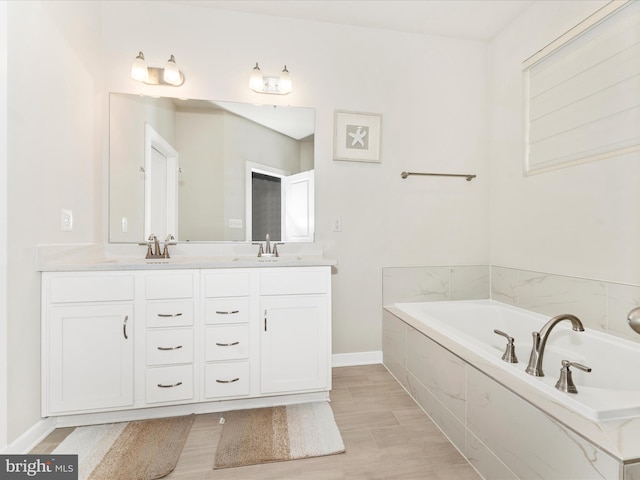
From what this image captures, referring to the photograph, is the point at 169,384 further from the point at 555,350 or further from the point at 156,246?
the point at 555,350

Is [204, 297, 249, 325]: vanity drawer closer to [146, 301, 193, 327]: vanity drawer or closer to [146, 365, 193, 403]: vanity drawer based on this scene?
[146, 301, 193, 327]: vanity drawer

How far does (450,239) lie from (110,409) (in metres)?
2.61

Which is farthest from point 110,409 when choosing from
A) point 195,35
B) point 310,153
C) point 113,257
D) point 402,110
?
point 402,110

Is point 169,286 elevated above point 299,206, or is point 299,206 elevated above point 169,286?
point 299,206

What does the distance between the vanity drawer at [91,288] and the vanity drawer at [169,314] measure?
0.44ft

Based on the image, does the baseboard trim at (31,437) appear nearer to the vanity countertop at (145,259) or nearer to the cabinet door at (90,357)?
the cabinet door at (90,357)

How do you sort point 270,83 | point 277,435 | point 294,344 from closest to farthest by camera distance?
point 277,435, point 294,344, point 270,83

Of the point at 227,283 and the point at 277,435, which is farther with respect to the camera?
the point at 227,283

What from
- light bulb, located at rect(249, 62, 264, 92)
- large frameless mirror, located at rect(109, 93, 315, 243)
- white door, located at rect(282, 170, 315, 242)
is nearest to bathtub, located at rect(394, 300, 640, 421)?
white door, located at rect(282, 170, 315, 242)

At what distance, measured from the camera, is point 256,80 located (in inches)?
92.3

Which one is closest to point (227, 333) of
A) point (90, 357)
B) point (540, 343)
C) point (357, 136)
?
point (90, 357)

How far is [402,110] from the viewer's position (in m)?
2.60

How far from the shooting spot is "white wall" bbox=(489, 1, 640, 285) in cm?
173

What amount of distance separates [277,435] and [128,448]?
0.71 m
